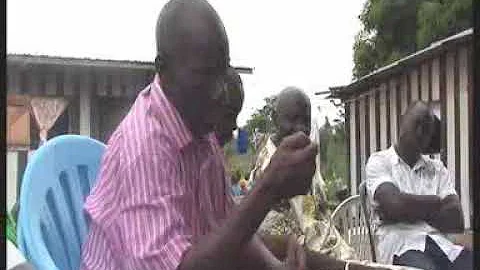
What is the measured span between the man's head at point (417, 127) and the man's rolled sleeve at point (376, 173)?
0.07 m

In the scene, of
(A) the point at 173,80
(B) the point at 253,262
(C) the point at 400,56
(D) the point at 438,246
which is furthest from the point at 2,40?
(D) the point at 438,246

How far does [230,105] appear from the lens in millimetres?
743

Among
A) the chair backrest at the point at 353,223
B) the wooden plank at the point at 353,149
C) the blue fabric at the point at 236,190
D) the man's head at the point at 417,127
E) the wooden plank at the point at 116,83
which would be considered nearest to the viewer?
the blue fabric at the point at 236,190

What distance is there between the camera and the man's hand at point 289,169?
25.9 inches

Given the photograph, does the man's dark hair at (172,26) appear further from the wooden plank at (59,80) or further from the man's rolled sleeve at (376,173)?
the man's rolled sleeve at (376,173)

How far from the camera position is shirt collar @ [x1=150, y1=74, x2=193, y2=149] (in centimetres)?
77

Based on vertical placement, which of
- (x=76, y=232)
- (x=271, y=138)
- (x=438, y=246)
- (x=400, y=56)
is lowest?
(x=438, y=246)

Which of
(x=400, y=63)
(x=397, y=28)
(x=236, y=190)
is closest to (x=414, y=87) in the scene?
(x=400, y=63)

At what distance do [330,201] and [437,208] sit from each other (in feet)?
0.81

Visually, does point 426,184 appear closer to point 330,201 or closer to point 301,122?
point 330,201

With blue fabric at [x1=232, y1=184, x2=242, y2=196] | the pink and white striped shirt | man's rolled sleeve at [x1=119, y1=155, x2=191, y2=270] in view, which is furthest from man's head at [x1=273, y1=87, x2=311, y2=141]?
man's rolled sleeve at [x1=119, y1=155, x2=191, y2=270]

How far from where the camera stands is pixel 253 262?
79 centimetres

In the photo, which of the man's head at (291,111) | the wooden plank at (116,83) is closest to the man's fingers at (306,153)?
the man's head at (291,111)

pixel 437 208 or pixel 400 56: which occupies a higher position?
pixel 400 56
